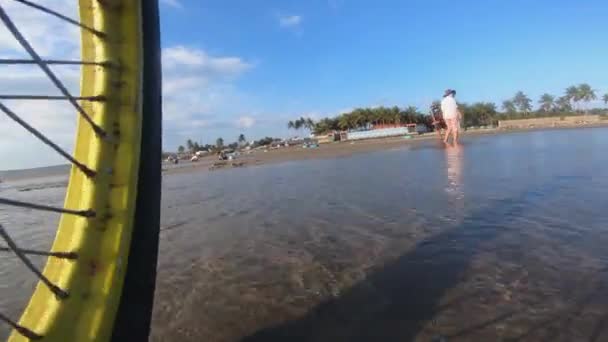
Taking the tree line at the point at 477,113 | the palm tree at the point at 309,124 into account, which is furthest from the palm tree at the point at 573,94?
the palm tree at the point at 309,124

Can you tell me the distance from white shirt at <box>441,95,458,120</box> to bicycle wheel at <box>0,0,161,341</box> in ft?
47.4

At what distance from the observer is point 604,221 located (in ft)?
11.0

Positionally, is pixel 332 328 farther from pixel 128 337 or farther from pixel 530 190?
pixel 530 190

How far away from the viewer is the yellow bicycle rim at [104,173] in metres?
1.35

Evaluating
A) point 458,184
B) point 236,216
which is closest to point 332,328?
point 236,216

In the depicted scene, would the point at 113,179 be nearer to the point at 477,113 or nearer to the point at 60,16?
the point at 60,16

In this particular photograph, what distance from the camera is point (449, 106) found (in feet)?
48.0

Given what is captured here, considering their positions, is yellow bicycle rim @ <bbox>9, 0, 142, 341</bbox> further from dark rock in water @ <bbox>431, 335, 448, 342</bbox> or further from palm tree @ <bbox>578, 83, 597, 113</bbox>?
palm tree @ <bbox>578, 83, 597, 113</bbox>

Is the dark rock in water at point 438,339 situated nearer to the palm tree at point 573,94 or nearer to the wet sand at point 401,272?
the wet sand at point 401,272

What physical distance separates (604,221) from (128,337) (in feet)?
12.4

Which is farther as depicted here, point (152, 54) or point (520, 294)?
point (520, 294)

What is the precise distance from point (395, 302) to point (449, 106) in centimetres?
1377

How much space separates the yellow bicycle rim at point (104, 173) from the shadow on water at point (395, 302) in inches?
35.3

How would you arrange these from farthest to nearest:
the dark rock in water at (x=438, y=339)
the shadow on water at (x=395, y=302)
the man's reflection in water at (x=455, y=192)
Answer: the man's reflection in water at (x=455, y=192) → the shadow on water at (x=395, y=302) → the dark rock in water at (x=438, y=339)
